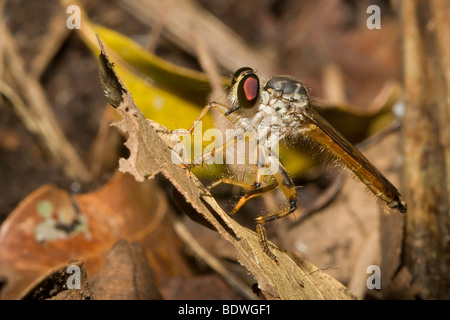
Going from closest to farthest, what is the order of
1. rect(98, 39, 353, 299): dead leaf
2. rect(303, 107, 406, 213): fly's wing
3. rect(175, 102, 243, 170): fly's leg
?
rect(98, 39, 353, 299): dead leaf < rect(175, 102, 243, 170): fly's leg < rect(303, 107, 406, 213): fly's wing

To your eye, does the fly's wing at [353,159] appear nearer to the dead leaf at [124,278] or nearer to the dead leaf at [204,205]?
the dead leaf at [204,205]

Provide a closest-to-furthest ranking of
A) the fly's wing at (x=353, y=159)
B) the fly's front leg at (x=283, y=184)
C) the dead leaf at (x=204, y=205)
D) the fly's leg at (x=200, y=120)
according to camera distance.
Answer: the dead leaf at (x=204, y=205)
the fly's leg at (x=200, y=120)
the fly's front leg at (x=283, y=184)
the fly's wing at (x=353, y=159)

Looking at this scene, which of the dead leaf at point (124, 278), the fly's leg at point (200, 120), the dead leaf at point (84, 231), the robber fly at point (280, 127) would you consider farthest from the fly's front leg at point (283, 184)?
the dead leaf at point (84, 231)

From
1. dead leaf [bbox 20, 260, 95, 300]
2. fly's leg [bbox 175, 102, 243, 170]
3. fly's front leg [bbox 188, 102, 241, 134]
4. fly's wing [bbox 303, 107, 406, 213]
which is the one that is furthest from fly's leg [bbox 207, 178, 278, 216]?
dead leaf [bbox 20, 260, 95, 300]

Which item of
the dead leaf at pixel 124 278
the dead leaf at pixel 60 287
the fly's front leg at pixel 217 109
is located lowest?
the dead leaf at pixel 60 287

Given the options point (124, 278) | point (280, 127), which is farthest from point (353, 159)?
point (124, 278)

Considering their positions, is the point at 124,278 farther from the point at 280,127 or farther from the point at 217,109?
the point at 280,127

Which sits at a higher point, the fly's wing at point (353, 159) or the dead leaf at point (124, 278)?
the fly's wing at point (353, 159)

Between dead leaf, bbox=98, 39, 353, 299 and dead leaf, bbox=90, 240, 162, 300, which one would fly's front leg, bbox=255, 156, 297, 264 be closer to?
dead leaf, bbox=98, 39, 353, 299
